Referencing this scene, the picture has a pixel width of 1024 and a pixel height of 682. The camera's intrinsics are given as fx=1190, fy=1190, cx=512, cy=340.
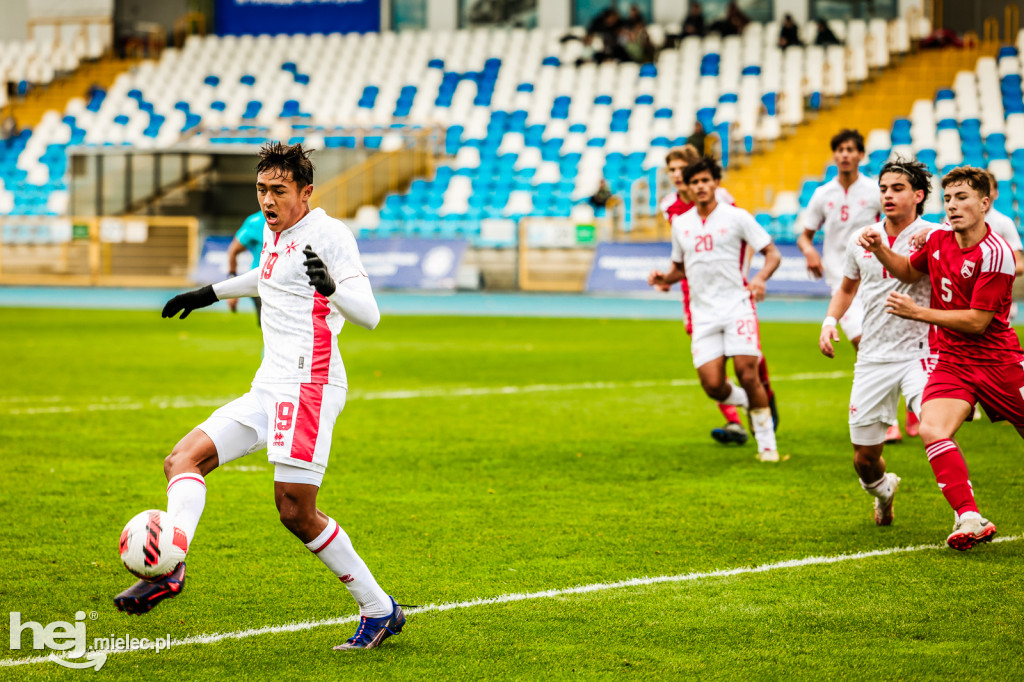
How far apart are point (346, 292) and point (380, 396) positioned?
760 cm

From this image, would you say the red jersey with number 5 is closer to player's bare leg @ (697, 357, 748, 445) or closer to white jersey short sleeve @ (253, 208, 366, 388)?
player's bare leg @ (697, 357, 748, 445)

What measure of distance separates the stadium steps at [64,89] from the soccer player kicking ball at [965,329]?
3776 cm

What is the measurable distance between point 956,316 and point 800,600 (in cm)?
172

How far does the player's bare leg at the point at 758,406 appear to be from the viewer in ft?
28.0

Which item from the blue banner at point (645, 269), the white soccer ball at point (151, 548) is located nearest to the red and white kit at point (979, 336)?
the white soccer ball at point (151, 548)

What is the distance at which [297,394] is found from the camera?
4539mm

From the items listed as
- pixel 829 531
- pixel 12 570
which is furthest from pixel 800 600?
pixel 12 570

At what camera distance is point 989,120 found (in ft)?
90.1

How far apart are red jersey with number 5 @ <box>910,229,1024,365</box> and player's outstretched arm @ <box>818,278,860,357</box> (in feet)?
1.75

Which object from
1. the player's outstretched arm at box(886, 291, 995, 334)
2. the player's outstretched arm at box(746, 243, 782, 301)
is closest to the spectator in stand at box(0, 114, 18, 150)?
the player's outstretched arm at box(746, 243, 782, 301)

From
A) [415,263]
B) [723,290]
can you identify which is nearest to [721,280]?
[723,290]

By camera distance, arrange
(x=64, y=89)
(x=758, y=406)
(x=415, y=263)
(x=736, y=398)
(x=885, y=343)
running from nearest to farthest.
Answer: (x=885, y=343) → (x=758, y=406) → (x=736, y=398) → (x=415, y=263) → (x=64, y=89)

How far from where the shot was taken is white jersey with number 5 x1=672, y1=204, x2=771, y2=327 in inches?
344

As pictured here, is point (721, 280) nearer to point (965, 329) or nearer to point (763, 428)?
point (763, 428)
